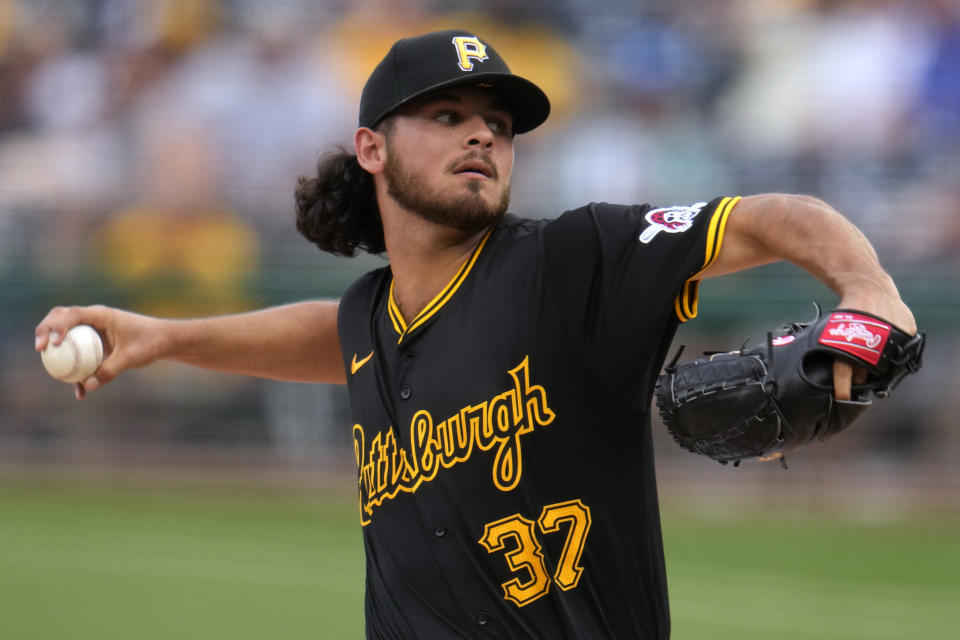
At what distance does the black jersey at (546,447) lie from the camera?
296 cm

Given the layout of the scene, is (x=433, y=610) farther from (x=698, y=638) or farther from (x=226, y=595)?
(x=226, y=595)

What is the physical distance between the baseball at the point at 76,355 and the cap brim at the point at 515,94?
0.93 m

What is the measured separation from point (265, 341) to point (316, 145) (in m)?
7.33

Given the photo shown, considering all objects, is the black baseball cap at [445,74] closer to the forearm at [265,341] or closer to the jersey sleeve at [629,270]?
the jersey sleeve at [629,270]

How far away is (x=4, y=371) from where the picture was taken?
10367 mm

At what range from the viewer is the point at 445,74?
3229 mm

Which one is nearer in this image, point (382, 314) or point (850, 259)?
point (850, 259)

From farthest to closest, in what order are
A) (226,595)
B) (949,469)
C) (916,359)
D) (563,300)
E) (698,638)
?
(949,469)
(226,595)
(698,638)
(563,300)
(916,359)

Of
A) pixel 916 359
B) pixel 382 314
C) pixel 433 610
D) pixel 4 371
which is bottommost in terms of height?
pixel 433 610

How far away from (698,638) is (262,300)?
465cm

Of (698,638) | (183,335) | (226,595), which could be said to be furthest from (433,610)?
(226,595)

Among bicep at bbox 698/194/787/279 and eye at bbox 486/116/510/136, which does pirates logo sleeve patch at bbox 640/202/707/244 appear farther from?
eye at bbox 486/116/510/136

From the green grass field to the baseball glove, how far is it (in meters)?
3.91

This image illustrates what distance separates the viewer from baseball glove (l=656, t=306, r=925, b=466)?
2.38 m
